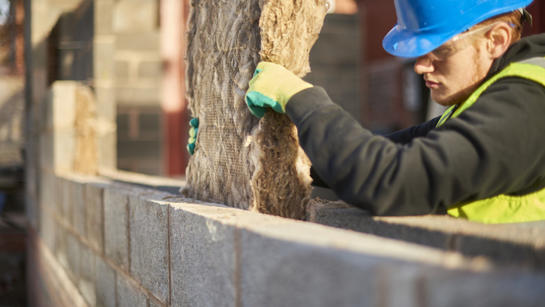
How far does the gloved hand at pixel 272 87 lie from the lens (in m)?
1.80

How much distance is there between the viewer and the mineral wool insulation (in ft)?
6.66

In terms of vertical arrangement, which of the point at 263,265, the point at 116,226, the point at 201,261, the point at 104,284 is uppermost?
the point at 263,265

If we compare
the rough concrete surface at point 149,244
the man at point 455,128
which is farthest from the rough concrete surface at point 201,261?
the man at point 455,128

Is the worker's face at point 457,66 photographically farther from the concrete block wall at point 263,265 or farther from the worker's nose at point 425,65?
the concrete block wall at point 263,265

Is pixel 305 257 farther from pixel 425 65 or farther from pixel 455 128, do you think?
pixel 425 65

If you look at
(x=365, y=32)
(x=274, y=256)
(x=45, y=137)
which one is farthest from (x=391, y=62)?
(x=274, y=256)

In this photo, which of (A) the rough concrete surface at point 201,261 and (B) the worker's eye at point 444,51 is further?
(B) the worker's eye at point 444,51

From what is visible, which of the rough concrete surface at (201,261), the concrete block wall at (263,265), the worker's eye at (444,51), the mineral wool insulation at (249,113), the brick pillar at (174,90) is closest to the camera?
the concrete block wall at (263,265)

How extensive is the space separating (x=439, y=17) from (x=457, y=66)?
16cm

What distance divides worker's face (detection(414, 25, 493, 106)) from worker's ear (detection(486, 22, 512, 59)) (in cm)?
2

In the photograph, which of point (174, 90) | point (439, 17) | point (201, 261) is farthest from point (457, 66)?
point (174, 90)

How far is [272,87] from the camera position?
1.84m

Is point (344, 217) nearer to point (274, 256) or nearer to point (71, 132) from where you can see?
point (274, 256)

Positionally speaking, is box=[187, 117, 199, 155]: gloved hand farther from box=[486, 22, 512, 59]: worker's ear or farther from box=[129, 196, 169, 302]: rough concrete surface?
box=[486, 22, 512, 59]: worker's ear
